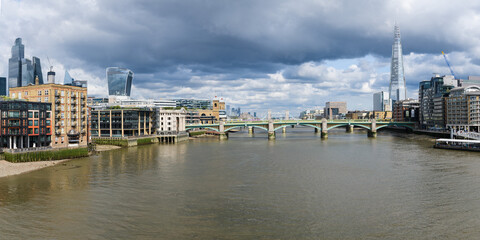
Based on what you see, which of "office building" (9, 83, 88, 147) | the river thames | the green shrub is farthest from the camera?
"office building" (9, 83, 88, 147)

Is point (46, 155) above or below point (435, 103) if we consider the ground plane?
below

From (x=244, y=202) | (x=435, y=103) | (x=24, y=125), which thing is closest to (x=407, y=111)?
(x=435, y=103)

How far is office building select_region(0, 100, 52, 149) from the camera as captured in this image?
57.0m

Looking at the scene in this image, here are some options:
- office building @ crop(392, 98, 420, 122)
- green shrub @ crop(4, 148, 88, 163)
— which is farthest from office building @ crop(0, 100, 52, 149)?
office building @ crop(392, 98, 420, 122)

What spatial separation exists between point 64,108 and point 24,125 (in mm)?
9408

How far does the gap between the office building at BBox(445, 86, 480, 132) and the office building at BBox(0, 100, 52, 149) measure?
113009 millimetres

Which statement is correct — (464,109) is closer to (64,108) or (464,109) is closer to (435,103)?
(435,103)

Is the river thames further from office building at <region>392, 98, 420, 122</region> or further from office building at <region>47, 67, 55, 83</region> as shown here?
office building at <region>392, 98, 420, 122</region>

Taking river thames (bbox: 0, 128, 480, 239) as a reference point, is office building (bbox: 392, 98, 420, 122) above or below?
above

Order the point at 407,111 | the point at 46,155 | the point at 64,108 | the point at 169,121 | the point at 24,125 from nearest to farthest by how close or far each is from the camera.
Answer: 1. the point at 46,155
2. the point at 24,125
3. the point at 64,108
4. the point at 169,121
5. the point at 407,111

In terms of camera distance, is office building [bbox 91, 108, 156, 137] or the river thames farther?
office building [bbox 91, 108, 156, 137]

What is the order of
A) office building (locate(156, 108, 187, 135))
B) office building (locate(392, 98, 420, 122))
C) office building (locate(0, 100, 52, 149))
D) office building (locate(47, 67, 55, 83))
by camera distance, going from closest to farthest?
office building (locate(0, 100, 52, 149)), office building (locate(47, 67, 55, 83)), office building (locate(156, 108, 187, 135)), office building (locate(392, 98, 420, 122))

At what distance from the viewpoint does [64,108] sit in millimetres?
67000

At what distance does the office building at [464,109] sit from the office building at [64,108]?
107719mm
